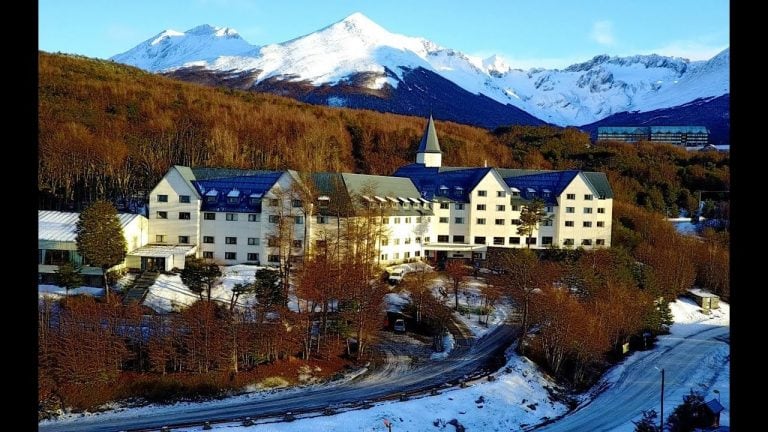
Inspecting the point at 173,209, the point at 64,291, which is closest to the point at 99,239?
the point at 64,291

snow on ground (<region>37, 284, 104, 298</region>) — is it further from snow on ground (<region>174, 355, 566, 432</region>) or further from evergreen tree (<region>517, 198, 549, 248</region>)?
evergreen tree (<region>517, 198, 549, 248</region>)

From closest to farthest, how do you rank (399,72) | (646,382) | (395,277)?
(646,382) → (395,277) → (399,72)

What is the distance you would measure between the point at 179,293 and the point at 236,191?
19.2ft

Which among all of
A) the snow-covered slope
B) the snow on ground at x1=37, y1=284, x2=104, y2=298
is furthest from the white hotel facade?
the snow-covered slope

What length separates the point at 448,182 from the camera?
27.7 m

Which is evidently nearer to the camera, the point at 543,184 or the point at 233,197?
the point at 233,197

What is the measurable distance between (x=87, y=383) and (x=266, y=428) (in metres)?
4.55

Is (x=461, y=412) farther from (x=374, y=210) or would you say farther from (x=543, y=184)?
(x=543, y=184)

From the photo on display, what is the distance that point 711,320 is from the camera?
20453 millimetres

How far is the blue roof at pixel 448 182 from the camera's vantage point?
88.2 ft

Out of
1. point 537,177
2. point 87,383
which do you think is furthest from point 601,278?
point 87,383

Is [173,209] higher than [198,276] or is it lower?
higher

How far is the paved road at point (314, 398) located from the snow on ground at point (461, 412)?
0.76 meters
